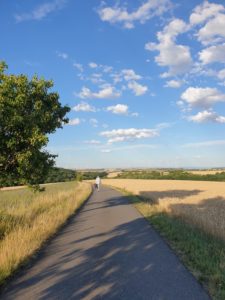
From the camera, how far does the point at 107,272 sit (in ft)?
23.9

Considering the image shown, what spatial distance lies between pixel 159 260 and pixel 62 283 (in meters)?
2.59

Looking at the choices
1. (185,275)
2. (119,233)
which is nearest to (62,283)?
(185,275)

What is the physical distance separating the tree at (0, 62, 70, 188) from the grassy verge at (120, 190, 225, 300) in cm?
544

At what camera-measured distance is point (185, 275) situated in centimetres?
700

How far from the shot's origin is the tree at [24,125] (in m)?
13.6

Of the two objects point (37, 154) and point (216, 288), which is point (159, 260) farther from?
point (37, 154)

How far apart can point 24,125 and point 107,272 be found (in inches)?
313

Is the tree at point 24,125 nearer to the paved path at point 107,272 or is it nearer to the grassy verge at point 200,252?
the paved path at point 107,272

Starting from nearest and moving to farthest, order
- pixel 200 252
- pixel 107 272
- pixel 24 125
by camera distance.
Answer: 1. pixel 107 272
2. pixel 200 252
3. pixel 24 125

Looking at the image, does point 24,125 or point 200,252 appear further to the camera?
point 24,125

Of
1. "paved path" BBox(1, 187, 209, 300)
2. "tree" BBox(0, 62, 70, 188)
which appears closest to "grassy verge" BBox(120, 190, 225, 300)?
"paved path" BBox(1, 187, 209, 300)

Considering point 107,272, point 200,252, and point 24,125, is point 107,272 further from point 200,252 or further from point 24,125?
point 24,125

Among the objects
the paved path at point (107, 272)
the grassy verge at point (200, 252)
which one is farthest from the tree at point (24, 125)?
the grassy verge at point (200, 252)

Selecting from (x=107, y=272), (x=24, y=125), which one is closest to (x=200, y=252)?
(x=107, y=272)
